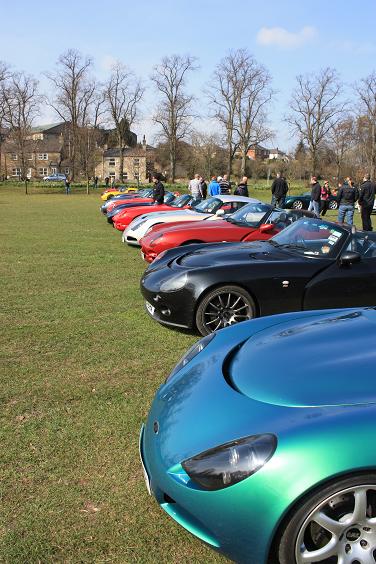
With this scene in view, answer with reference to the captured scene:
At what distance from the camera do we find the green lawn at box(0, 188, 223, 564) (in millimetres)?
2424

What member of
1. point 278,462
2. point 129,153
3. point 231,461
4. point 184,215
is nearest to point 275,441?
point 278,462

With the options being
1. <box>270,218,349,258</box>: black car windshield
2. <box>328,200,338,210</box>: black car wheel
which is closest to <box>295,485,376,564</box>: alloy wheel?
<box>270,218,349,258</box>: black car windshield

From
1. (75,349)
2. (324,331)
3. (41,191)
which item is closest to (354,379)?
(324,331)

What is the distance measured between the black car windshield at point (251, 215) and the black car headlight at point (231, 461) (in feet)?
22.1

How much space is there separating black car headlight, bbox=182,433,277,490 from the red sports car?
20.3 ft

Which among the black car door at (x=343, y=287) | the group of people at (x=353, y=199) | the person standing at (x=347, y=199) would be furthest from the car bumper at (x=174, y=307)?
the person standing at (x=347, y=199)

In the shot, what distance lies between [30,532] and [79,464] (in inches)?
23.5

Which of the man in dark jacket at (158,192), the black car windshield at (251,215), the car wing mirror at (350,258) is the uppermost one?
the man in dark jacket at (158,192)

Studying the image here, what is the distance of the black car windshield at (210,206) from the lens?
1220cm

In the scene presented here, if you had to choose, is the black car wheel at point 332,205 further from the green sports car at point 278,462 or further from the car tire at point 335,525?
the car tire at point 335,525

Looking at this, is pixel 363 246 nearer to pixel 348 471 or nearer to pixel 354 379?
pixel 354 379

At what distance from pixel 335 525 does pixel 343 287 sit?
3.50m

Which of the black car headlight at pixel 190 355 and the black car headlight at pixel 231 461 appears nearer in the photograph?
the black car headlight at pixel 231 461

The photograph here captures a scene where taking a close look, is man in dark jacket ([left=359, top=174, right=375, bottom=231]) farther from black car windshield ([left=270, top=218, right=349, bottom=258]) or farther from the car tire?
the car tire
